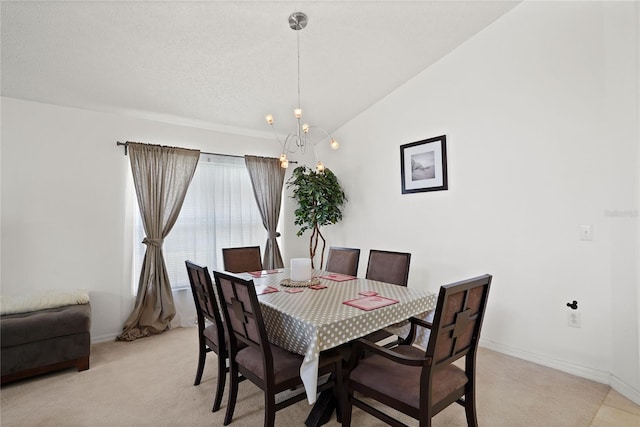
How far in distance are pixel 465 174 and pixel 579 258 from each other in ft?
3.82

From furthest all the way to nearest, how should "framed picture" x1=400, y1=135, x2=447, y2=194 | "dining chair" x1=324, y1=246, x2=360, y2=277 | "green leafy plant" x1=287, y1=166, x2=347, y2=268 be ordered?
"green leafy plant" x1=287, y1=166, x2=347, y2=268 < "framed picture" x1=400, y1=135, x2=447, y2=194 < "dining chair" x1=324, y1=246, x2=360, y2=277

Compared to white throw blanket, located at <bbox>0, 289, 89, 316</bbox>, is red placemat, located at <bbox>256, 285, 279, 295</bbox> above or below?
above

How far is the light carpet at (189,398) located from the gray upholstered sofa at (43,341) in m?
0.11

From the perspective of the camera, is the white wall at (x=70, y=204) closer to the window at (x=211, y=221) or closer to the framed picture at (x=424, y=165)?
the window at (x=211, y=221)

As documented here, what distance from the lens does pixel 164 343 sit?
3.27 metres

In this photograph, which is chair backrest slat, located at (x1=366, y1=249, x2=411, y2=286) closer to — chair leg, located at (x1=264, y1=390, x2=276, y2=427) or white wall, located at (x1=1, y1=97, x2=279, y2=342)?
chair leg, located at (x1=264, y1=390, x2=276, y2=427)

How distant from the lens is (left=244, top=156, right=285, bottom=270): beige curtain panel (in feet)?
14.3

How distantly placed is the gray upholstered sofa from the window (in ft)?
3.02

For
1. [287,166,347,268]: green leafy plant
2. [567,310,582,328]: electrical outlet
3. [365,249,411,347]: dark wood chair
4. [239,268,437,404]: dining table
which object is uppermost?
[287,166,347,268]: green leafy plant

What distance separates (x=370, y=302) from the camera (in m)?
1.94

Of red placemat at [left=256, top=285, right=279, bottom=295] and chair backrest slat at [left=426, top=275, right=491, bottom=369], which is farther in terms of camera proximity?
red placemat at [left=256, top=285, right=279, bottom=295]

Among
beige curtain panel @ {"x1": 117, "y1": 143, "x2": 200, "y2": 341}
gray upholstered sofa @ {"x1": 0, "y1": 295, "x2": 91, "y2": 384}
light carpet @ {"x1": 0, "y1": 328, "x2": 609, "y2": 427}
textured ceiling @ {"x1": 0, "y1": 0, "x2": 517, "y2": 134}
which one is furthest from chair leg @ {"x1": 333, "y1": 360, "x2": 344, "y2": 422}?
textured ceiling @ {"x1": 0, "y1": 0, "x2": 517, "y2": 134}

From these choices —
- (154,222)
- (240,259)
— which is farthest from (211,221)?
(240,259)

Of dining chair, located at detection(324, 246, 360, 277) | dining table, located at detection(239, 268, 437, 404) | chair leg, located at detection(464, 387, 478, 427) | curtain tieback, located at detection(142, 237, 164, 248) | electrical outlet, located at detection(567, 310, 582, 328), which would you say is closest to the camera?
dining table, located at detection(239, 268, 437, 404)
